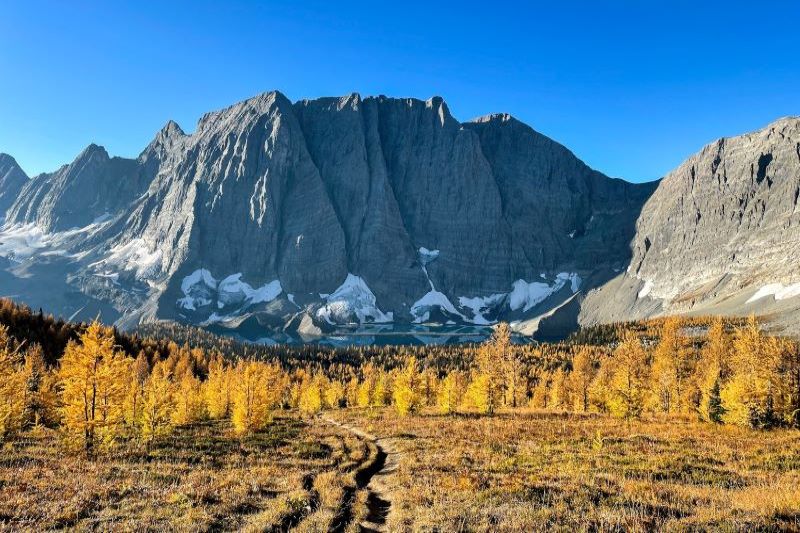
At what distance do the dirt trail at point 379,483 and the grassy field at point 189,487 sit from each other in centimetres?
41

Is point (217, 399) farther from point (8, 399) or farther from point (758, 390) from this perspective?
point (758, 390)

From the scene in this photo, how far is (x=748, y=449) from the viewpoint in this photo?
85.6 ft

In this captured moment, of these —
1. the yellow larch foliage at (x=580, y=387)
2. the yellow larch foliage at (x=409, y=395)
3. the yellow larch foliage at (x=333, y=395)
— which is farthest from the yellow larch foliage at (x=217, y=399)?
the yellow larch foliage at (x=580, y=387)

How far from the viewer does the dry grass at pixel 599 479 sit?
1351cm

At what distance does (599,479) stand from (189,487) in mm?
18132

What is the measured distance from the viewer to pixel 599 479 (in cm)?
1934

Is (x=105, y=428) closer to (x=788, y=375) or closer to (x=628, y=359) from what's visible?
(x=788, y=375)

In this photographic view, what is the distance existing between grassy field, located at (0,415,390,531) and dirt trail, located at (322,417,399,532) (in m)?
0.41

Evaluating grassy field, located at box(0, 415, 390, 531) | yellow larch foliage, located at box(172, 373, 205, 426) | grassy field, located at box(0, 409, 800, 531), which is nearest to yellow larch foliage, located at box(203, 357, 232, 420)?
yellow larch foliage, located at box(172, 373, 205, 426)

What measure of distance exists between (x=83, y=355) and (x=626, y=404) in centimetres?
5835

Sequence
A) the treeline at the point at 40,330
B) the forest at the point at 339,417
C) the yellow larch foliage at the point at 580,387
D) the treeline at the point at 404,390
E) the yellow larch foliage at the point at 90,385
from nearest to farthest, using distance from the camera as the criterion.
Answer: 1. the yellow larch foliage at the point at 90,385
2. the forest at the point at 339,417
3. the treeline at the point at 404,390
4. the yellow larch foliage at the point at 580,387
5. the treeline at the point at 40,330

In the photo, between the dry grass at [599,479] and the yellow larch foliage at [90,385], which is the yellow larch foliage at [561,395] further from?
the yellow larch foliage at [90,385]

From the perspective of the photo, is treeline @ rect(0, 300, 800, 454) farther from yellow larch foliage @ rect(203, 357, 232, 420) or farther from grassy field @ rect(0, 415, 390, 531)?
grassy field @ rect(0, 415, 390, 531)

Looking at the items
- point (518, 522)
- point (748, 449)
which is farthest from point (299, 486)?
point (748, 449)
